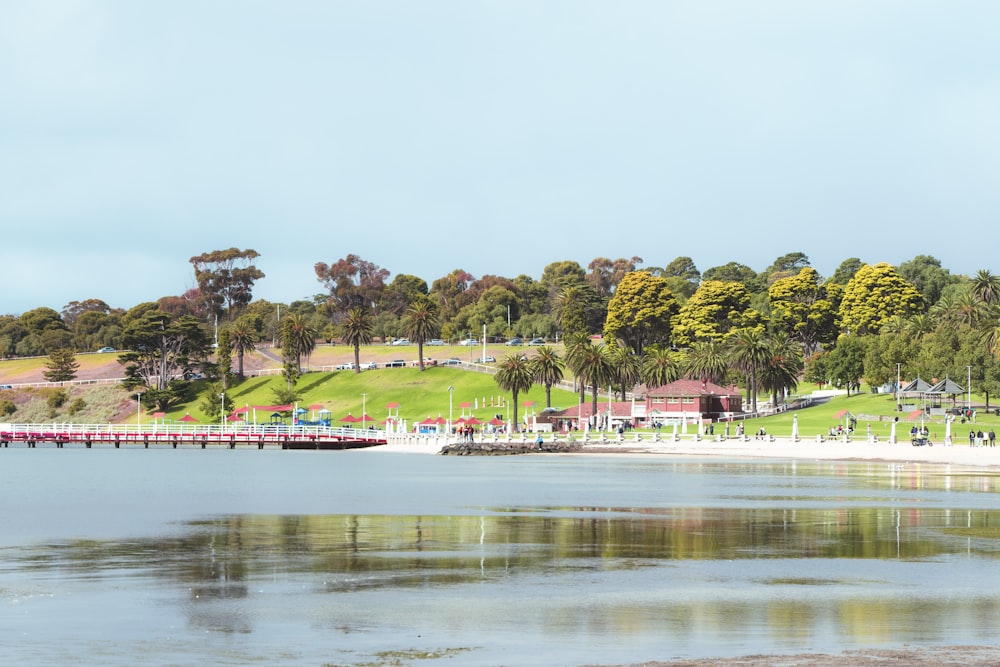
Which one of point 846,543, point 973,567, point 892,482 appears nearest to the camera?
point 973,567

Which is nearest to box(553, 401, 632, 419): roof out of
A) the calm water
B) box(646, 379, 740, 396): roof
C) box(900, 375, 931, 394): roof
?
box(646, 379, 740, 396): roof

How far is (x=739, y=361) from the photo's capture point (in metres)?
149

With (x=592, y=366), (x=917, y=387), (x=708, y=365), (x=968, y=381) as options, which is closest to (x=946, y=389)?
(x=968, y=381)

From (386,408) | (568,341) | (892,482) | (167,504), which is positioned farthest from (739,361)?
(167,504)

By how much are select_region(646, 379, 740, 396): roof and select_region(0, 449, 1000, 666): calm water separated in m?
82.7

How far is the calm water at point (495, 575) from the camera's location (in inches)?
896

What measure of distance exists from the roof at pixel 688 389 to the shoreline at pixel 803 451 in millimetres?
26931

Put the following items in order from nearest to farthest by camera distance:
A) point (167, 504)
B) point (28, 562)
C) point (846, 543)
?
point (28, 562) < point (846, 543) < point (167, 504)

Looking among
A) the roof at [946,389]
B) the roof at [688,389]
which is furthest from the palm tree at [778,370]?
the roof at [946,389]

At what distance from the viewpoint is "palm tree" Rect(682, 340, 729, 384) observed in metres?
160

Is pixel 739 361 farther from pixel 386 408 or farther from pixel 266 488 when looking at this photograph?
pixel 266 488

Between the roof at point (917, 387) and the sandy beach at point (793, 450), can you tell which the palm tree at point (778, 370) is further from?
the sandy beach at point (793, 450)

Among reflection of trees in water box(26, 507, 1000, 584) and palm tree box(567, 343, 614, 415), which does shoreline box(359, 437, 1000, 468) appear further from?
reflection of trees in water box(26, 507, 1000, 584)

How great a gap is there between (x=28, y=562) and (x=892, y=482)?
48505 mm
